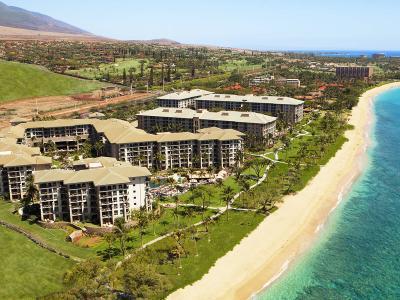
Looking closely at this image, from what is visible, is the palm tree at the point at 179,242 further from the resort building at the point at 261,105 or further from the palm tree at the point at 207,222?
the resort building at the point at 261,105

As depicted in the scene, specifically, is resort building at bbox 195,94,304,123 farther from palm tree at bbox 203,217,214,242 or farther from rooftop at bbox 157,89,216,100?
palm tree at bbox 203,217,214,242

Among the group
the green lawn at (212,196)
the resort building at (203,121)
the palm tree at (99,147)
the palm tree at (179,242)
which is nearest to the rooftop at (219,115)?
the resort building at (203,121)

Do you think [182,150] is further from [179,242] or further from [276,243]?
[276,243]

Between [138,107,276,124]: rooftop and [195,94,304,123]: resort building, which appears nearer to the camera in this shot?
[138,107,276,124]: rooftop

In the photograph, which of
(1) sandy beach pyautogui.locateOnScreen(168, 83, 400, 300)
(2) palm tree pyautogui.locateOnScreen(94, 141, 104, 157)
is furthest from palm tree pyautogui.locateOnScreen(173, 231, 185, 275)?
(2) palm tree pyautogui.locateOnScreen(94, 141, 104, 157)

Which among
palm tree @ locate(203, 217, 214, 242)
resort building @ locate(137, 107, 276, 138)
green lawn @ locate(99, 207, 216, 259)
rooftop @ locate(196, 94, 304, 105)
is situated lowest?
green lawn @ locate(99, 207, 216, 259)

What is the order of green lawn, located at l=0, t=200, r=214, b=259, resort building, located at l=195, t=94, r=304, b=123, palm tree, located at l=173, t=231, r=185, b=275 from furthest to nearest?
resort building, located at l=195, t=94, r=304, b=123
green lawn, located at l=0, t=200, r=214, b=259
palm tree, located at l=173, t=231, r=185, b=275
